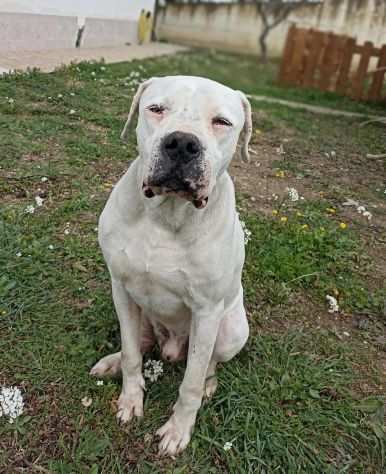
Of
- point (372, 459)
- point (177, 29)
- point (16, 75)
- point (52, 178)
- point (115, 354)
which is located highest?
point (177, 29)

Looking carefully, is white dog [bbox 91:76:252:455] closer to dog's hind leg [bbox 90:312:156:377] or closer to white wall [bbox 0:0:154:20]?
dog's hind leg [bbox 90:312:156:377]

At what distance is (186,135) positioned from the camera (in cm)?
171

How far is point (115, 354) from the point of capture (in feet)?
8.29

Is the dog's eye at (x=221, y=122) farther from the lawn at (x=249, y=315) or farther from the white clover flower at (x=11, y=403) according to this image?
the white clover flower at (x=11, y=403)

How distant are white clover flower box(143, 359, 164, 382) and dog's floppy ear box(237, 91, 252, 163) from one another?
115 centimetres

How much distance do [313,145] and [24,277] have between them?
4.87 meters

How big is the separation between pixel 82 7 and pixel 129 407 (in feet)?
31.5

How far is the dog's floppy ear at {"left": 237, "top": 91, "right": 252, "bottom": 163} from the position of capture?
6.95ft

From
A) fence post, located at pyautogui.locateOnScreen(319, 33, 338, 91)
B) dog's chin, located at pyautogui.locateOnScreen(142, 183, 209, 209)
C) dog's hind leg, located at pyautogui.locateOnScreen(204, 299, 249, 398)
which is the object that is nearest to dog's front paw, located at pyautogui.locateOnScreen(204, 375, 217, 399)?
dog's hind leg, located at pyautogui.locateOnScreen(204, 299, 249, 398)

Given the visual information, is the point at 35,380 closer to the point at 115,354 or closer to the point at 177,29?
the point at 115,354

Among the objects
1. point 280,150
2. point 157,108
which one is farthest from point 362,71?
point 157,108

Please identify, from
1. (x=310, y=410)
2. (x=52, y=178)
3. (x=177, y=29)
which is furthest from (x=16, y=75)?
(x=177, y=29)

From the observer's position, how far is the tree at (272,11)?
15625 millimetres

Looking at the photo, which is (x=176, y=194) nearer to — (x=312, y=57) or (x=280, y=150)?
(x=280, y=150)
